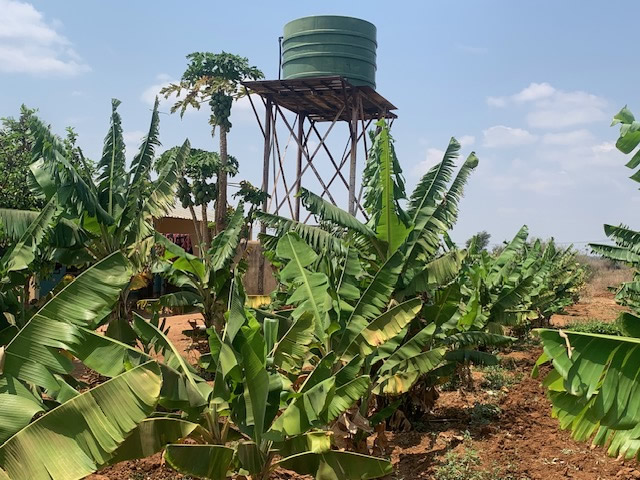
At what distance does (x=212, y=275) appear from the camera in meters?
11.7

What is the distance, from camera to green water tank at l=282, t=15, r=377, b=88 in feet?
78.2

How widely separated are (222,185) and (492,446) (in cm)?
1562

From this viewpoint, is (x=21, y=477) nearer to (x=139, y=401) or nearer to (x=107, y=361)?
(x=139, y=401)

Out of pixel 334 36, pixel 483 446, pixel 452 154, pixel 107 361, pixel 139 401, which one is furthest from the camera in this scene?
pixel 334 36

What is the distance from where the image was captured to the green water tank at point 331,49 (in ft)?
78.2

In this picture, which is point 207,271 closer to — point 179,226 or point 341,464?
point 341,464

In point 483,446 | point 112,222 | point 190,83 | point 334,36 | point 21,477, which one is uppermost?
point 334,36

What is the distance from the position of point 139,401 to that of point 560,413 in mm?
3536

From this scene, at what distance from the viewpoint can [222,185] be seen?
22219mm

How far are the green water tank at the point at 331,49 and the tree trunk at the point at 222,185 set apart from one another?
165 inches

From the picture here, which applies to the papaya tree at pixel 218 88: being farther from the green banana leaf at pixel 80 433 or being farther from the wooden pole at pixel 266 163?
the green banana leaf at pixel 80 433

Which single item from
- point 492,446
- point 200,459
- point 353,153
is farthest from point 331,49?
point 200,459

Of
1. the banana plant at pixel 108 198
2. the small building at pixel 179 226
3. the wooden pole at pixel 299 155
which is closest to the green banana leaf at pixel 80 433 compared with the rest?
the banana plant at pixel 108 198

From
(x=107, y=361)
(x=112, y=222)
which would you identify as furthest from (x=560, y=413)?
(x=112, y=222)
